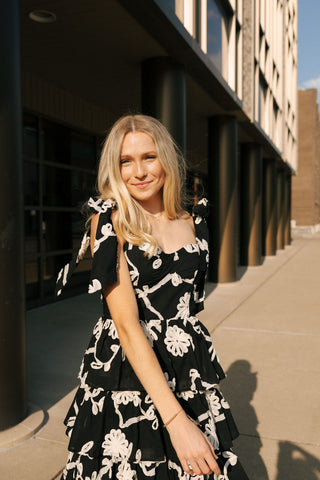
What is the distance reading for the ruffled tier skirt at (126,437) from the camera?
5.31 ft

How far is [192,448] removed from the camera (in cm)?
137

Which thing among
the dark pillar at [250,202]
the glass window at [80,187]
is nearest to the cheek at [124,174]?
the glass window at [80,187]

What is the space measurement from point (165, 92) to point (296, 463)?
5.27 meters

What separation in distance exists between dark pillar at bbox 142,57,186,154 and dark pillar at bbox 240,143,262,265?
24.5 ft

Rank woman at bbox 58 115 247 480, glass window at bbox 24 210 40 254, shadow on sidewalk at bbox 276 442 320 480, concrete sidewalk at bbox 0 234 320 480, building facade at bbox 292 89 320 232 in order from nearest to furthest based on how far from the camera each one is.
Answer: woman at bbox 58 115 247 480 < shadow on sidewalk at bbox 276 442 320 480 < concrete sidewalk at bbox 0 234 320 480 < glass window at bbox 24 210 40 254 < building facade at bbox 292 89 320 232

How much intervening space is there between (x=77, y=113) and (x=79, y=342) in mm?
5501

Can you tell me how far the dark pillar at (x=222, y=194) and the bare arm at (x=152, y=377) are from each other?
29.6 feet

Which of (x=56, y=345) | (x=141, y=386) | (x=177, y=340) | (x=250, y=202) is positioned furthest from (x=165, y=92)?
(x=250, y=202)

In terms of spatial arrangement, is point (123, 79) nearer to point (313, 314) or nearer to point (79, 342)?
point (79, 342)

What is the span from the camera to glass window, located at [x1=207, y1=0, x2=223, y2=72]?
8.50 metres

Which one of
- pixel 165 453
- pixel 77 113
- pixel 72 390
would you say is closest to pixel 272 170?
pixel 77 113

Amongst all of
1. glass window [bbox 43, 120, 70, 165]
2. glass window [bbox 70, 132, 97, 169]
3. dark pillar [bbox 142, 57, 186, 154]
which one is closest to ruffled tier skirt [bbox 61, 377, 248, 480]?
dark pillar [bbox 142, 57, 186, 154]

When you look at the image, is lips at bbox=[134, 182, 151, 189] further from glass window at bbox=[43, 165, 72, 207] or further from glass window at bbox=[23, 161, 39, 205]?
glass window at bbox=[43, 165, 72, 207]

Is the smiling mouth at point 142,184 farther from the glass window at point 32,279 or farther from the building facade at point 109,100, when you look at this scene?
the glass window at point 32,279
